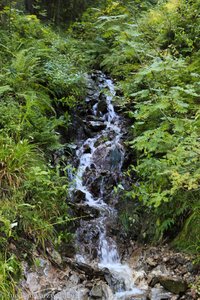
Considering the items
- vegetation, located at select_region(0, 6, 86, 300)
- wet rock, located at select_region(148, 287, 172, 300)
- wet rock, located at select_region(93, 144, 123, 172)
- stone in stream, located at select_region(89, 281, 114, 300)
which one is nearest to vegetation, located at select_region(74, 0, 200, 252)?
wet rock, located at select_region(93, 144, 123, 172)

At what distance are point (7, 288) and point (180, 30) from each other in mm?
7056

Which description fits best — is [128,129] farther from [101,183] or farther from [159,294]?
[159,294]

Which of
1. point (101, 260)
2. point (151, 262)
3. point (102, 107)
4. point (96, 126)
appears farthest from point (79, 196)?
point (102, 107)

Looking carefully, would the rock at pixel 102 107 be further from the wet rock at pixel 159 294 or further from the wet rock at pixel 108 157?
the wet rock at pixel 159 294

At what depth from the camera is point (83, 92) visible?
8.05 m

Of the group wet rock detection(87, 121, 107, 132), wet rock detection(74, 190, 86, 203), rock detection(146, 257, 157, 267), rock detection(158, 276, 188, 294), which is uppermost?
wet rock detection(87, 121, 107, 132)

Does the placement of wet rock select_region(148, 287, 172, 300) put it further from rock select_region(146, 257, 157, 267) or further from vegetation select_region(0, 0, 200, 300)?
vegetation select_region(0, 0, 200, 300)

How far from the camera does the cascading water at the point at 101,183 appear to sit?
4505 millimetres

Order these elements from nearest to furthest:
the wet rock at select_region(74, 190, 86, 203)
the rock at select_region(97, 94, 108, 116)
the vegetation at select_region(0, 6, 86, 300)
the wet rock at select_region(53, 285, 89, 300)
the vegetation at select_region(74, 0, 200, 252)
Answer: the wet rock at select_region(53, 285, 89, 300)
the vegetation at select_region(0, 6, 86, 300)
the vegetation at select_region(74, 0, 200, 252)
the wet rock at select_region(74, 190, 86, 203)
the rock at select_region(97, 94, 108, 116)

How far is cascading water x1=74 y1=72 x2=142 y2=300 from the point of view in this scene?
14.8ft

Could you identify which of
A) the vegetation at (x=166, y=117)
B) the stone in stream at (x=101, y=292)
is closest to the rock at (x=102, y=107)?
the vegetation at (x=166, y=117)

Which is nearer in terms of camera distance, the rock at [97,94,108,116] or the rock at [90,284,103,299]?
the rock at [90,284,103,299]

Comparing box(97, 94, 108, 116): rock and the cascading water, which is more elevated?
box(97, 94, 108, 116): rock

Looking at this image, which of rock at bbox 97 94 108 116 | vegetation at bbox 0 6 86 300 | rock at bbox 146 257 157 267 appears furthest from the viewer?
rock at bbox 97 94 108 116
